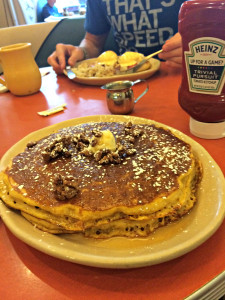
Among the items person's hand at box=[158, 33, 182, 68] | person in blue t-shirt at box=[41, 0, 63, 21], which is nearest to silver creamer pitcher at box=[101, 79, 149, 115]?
person's hand at box=[158, 33, 182, 68]

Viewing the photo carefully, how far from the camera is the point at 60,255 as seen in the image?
1.78 ft

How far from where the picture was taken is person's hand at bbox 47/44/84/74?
1950 millimetres

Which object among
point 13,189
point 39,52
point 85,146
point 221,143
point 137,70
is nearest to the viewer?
point 13,189

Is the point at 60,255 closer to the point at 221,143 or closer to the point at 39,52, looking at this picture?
the point at 221,143

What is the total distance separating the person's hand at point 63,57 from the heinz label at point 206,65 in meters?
1.25

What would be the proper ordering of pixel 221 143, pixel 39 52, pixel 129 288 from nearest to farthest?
pixel 129 288
pixel 221 143
pixel 39 52

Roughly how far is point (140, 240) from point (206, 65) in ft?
2.14

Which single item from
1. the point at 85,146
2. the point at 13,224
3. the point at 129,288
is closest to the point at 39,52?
the point at 85,146

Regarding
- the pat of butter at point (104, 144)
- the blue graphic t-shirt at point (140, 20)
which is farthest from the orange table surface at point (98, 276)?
the blue graphic t-shirt at point (140, 20)

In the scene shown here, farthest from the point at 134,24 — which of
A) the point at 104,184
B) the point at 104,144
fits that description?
the point at 104,184

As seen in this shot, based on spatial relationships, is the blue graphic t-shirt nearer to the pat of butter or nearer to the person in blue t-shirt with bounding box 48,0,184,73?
the person in blue t-shirt with bounding box 48,0,184,73

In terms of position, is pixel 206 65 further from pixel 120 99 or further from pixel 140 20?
pixel 140 20

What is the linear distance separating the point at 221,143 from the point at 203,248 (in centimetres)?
51

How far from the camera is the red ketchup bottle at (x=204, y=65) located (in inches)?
32.3
